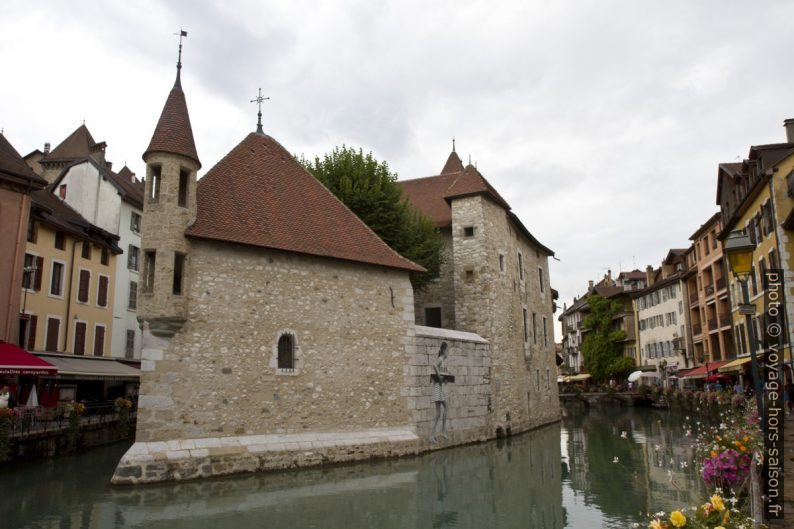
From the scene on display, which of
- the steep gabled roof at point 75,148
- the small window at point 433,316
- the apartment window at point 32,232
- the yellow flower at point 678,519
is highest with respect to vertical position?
the steep gabled roof at point 75,148

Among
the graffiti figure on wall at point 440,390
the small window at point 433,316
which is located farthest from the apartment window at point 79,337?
the graffiti figure on wall at point 440,390

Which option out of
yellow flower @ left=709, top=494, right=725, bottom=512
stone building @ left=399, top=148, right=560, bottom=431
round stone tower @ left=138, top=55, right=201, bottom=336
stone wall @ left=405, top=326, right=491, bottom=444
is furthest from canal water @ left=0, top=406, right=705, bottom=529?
stone building @ left=399, top=148, right=560, bottom=431

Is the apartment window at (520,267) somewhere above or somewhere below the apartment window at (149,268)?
above

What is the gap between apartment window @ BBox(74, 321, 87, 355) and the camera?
23703 mm

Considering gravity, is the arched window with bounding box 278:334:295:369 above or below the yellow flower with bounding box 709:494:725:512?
above

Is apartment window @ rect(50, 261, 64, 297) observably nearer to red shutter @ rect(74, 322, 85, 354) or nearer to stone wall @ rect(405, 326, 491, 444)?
red shutter @ rect(74, 322, 85, 354)

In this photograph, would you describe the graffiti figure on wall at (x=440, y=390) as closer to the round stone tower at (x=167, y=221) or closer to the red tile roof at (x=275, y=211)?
the red tile roof at (x=275, y=211)

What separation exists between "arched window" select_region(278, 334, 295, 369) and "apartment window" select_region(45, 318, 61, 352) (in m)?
12.1

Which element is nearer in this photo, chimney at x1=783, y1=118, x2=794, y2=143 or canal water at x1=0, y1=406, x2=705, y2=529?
canal water at x1=0, y1=406, x2=705, y2=529

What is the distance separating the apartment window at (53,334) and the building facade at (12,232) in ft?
9.79

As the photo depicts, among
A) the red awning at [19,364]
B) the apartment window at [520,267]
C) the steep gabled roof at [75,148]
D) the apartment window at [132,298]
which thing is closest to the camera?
the red awning at [19,364]

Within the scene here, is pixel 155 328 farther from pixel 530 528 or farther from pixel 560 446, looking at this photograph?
pixel 560 446

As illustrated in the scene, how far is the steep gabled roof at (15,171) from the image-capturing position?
18719mm

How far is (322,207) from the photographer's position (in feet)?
57.6
